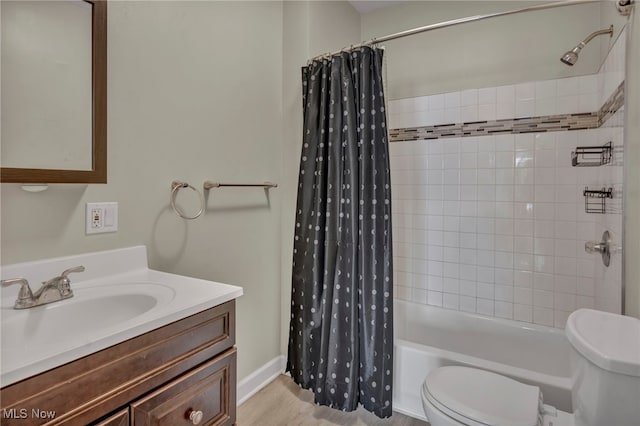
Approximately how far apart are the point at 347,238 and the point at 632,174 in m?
1.25

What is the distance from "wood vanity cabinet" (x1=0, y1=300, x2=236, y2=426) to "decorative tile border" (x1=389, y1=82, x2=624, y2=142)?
2006 millimetres

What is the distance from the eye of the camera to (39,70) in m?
1.12

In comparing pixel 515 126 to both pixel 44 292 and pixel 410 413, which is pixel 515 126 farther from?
pixel 44 292

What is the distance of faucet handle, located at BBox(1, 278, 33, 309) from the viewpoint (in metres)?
1.03

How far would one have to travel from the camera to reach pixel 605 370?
3.04ft

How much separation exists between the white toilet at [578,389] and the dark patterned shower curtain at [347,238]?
0.44 m

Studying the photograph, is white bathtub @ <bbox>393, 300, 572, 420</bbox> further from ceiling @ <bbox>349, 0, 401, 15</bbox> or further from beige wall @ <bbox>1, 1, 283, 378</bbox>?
ceiling @ <bbox>349, 0, 401, 15</bbox>

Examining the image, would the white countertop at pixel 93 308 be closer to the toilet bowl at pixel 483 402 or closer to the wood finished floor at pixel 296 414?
the toilet bowl at pixel 483 402

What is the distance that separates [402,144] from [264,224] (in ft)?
4.20

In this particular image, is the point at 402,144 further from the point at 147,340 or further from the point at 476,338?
the point at 147,340

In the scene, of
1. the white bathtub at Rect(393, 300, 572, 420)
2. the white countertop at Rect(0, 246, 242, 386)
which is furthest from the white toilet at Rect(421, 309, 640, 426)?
the white countertop at Rect(0, 246, 242, 386)

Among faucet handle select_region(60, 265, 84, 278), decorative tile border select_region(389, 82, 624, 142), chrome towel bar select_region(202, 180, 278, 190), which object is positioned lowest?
faucet handle select_region(60, 265, 84, 278)

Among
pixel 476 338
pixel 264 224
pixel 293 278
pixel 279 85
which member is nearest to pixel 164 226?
pixel 264 224

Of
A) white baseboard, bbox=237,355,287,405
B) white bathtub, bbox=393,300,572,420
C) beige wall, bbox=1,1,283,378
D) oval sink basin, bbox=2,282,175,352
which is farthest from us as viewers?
white baseboard, bbox=237,355,287,405
